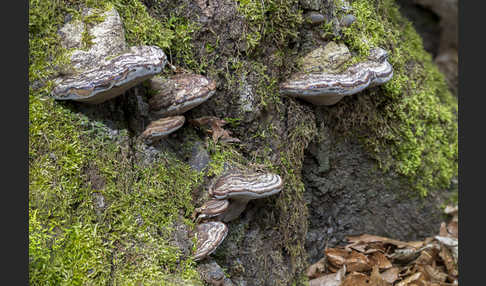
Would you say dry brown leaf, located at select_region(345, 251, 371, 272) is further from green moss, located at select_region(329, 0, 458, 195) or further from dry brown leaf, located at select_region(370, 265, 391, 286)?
green moss, located at select_region(329, 0, 458, 195)

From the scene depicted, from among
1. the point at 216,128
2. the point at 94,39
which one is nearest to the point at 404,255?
the point at 216,128

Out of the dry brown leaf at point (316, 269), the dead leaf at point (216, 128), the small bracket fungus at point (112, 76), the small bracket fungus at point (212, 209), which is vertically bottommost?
the dry brown leaf at point (316, 269)

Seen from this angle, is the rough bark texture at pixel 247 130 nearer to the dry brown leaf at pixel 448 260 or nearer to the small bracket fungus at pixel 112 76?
the small bracket fungus at pixel 112 76

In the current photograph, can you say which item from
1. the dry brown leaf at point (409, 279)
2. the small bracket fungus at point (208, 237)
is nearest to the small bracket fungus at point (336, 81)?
the small bracket fungus at point (208, 237)

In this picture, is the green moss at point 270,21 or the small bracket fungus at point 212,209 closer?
the small bracket fungus at point 212,209

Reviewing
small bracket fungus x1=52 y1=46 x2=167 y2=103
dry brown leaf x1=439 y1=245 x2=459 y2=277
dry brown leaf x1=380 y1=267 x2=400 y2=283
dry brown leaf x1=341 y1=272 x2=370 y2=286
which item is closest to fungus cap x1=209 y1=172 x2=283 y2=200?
small bracket fungus x1=52 y1=46 x2=167 y2=103
